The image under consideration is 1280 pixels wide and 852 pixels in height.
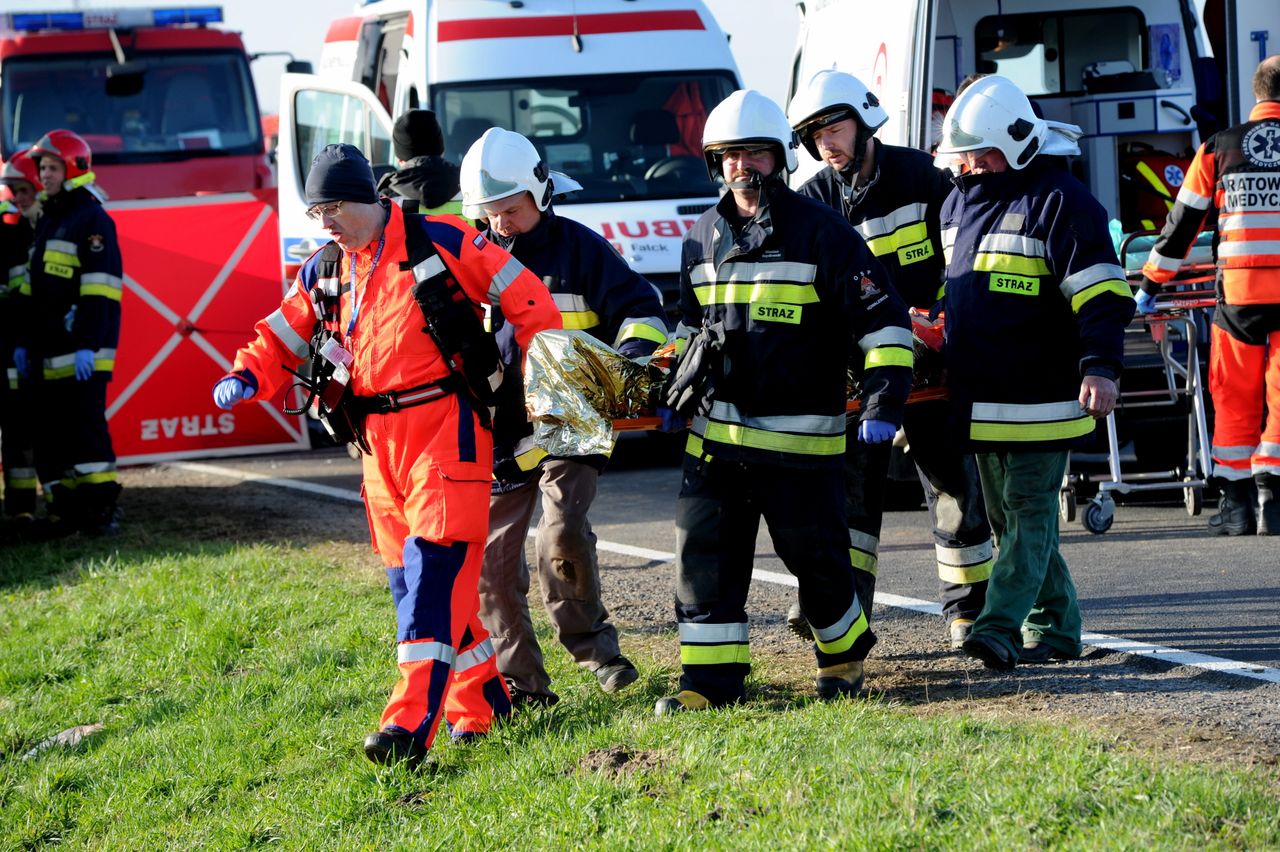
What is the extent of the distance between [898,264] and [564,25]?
595 cm

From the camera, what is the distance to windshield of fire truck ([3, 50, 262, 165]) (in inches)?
575

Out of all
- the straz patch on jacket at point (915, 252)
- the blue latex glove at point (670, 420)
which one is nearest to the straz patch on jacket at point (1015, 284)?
the straz patch on jacket at point (915, 252)

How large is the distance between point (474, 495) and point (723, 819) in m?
1.37

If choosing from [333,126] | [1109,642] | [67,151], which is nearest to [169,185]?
[333,126]

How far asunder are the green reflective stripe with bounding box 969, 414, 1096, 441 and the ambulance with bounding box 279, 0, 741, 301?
542 cm

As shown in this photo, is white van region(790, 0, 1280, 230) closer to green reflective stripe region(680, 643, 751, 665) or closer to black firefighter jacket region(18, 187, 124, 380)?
black firefighter jacket region(18, 187, 124, 380)

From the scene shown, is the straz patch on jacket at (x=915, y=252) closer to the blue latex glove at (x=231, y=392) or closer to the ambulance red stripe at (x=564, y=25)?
the blue latex glove at (x=231, y=392)

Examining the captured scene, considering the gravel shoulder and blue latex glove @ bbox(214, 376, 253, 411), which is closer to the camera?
the gravel shoulder

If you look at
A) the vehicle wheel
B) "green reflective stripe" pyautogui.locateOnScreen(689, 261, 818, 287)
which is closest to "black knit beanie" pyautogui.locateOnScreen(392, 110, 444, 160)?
"green reflective stripe" pyautogui.locateOnScreen(689, 261, 818, 287)

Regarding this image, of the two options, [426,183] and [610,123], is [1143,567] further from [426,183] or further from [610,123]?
[610,123]

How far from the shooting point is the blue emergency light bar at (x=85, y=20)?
14938mm

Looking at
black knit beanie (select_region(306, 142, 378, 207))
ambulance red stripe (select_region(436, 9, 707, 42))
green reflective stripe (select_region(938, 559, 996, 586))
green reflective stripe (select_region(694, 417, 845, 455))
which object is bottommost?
green reflective stripe (select_region(938, 559, 996, 586))

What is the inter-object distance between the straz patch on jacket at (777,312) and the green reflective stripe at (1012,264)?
86cm

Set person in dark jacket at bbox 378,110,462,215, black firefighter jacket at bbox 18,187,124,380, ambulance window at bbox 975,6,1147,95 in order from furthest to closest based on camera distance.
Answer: ambulance window at bbox 975,6,1147,95, black firefighter jacket at bbox 18,187,124,380, person in dark jacket at bbox 378,110,462,215
